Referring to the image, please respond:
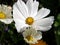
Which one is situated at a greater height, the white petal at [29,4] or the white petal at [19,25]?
the white petal at [29,4]

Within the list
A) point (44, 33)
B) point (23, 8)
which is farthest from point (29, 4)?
point (44, 33)

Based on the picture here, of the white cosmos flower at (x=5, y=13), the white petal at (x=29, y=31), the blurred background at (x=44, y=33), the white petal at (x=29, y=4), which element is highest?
the white petal at (x=29, y=4)

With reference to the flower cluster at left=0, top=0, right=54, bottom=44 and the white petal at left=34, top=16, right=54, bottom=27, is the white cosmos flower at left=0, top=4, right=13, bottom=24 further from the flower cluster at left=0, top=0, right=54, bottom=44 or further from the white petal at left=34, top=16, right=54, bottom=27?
the white petal at left=34, top=16, right=54, bottom=27

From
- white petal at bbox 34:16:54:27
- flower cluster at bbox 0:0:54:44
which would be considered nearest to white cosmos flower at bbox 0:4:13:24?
flower cluster at bbox 0:0:54:44

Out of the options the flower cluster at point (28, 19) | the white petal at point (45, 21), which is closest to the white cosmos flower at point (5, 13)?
the flower cluster at point (28, 19)

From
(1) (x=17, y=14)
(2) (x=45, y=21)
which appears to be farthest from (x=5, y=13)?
(2) (x=45, y=21)

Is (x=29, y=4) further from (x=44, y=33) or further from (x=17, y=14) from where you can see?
(x=44, y=33)

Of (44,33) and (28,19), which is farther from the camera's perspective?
(44,33)

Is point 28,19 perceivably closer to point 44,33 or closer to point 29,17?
point 29,17

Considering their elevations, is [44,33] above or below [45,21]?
below

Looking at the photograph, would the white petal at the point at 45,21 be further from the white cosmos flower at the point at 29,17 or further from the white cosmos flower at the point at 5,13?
the white cosmos flower at the point at 5,13
